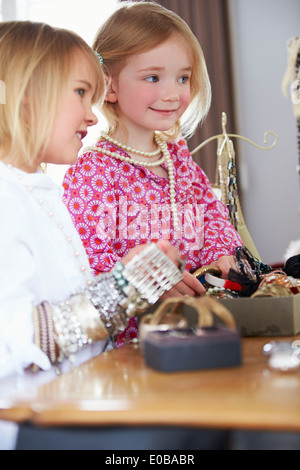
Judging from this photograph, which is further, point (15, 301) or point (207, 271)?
point (207, 271)

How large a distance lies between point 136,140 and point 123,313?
643 millimetres

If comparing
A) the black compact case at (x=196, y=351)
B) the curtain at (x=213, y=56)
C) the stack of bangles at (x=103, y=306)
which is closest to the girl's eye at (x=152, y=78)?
the stack of bangles at (x=103, y=306)

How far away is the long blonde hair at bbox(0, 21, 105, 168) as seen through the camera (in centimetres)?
94

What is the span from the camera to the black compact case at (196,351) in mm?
638

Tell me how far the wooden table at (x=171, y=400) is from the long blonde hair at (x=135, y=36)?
2.89 ft

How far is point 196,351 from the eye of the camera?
64 centimetres

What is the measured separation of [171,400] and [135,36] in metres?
1.01

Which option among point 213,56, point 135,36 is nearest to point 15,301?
point 135,36

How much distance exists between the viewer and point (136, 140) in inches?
56.6

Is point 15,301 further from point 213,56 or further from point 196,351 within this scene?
point 213,56

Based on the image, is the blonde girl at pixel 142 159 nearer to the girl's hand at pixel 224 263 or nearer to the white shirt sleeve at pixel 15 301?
the girl's hand at pixel 224 263

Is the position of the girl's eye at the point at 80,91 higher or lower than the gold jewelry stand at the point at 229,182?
higher

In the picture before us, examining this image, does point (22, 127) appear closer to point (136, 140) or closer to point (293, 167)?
point (136, 140)
